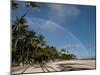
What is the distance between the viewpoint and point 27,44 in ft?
9.00

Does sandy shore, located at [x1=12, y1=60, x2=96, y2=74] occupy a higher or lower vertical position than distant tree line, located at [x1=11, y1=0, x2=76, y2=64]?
lower

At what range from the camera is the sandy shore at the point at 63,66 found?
2.75m

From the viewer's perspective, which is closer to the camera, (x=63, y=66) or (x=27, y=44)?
(x=27, y=44)

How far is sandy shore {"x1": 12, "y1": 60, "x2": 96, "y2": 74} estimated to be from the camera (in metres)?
2.75

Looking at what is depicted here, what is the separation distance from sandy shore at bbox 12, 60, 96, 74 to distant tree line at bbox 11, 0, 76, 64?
8 cm

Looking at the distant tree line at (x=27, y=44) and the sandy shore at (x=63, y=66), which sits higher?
the distant tree line at (x=27, y=44)

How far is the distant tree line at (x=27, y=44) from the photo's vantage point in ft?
8.78

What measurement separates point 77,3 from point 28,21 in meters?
0.72

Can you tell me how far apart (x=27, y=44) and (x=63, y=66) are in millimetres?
556

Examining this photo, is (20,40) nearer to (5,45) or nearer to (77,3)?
(5,45)

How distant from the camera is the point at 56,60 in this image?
9.36 feet

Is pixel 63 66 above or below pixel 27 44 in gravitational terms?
below

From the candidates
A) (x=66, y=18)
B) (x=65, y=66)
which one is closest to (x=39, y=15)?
(x=66, y=18)

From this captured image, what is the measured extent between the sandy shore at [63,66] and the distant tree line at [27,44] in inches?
3.0
